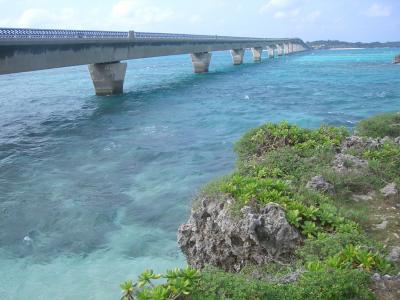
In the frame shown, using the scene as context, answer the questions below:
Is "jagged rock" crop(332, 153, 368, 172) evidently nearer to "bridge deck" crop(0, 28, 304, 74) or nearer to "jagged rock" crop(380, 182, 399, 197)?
"jagged rock" crop(380, 182, 399, 197)

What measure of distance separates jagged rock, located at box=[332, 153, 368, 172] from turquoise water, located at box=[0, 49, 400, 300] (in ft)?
17.7

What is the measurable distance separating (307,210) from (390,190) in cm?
352

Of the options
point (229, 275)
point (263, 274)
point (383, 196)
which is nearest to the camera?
point (229, 275)

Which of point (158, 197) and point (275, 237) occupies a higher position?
point (275, 237)

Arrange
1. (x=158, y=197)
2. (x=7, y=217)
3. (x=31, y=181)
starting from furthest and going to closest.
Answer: (x=31, y=181) → (x=158, y=197) → (x=7, y=217)

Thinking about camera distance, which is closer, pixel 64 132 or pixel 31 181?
pixel 31 181

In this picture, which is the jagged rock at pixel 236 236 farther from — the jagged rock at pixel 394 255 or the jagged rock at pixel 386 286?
the jagged rock at pixel 386 286

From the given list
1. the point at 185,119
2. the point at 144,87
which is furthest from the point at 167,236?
the point at 144,87

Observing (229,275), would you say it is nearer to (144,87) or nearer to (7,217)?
(7,217)

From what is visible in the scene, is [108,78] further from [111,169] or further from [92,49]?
[111,169]

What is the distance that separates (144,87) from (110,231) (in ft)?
152

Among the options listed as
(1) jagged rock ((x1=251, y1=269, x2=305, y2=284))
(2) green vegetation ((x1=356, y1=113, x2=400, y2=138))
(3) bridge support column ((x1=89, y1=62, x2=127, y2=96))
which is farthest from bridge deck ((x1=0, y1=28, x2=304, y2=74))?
(1) jagged rock ((x1=251, y1=269, x2=305, y2=284))

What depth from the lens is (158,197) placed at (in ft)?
57.8

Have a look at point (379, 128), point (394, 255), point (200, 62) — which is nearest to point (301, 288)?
point (394, 255)
